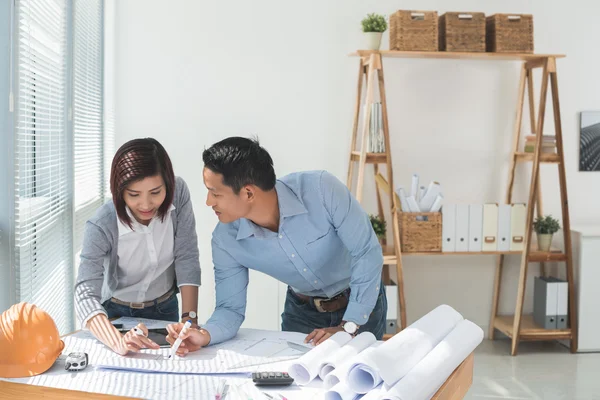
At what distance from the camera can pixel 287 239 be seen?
2.21 metres

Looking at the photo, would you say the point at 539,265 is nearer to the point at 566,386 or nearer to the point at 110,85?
the point at 566,386

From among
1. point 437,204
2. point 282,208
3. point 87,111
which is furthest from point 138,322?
point 437,204

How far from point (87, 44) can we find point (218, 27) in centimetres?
95

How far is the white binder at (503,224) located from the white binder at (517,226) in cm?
2

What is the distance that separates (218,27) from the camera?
4.28 metres

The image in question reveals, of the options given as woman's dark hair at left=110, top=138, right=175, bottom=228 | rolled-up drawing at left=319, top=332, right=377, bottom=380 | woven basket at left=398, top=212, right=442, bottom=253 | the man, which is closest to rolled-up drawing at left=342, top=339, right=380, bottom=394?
rolled-up drawing at left=319, top=332, right=377, bottom=380

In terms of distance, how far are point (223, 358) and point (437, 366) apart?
0.58 meters

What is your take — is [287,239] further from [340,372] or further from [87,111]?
[87,111]

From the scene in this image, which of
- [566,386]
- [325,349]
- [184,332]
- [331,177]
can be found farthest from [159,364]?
[566,386]

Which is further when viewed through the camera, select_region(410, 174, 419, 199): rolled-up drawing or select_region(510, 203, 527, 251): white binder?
select_region(510, 203, 527, 251): white binder

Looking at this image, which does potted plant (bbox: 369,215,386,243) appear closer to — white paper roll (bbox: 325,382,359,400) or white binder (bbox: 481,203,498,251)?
white binder (bbox: 481,203,498,251)

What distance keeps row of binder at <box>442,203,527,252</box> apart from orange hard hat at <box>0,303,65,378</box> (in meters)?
2.90

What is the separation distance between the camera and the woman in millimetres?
2090

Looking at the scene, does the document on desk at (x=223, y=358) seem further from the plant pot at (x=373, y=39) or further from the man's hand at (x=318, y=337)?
the plant pot at (x=373, y=39)
